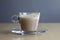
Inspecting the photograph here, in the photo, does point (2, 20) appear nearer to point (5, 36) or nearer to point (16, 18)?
point (16, 18)

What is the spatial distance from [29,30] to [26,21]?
0.20ft

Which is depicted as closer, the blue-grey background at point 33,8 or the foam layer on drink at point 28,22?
the foam layer on drink at point 28,22

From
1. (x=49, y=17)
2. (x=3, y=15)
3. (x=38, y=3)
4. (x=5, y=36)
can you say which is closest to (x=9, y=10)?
(x=3, y=15)

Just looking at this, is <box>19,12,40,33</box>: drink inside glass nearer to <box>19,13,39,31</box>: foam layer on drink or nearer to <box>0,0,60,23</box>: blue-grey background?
<box>19,13,39,31</box>: foam layer on drink

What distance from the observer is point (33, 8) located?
163cm

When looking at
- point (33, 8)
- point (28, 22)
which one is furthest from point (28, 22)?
point (33, 8)

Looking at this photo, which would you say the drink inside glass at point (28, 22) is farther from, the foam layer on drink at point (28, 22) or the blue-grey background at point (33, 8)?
the blue-grey background at point (33, 8)

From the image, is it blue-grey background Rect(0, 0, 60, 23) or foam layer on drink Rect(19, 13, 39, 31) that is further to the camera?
blue-grey background Rect(0, 0, 60, 23)

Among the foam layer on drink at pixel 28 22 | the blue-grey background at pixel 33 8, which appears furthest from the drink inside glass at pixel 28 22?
the blue-grey background at pixel 33 8

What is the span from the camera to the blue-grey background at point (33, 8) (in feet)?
5.33

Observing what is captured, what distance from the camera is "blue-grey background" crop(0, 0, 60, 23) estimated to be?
1.63 m

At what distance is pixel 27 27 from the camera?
1.01m

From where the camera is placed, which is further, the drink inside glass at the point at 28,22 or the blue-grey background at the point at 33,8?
the blue-grey background at the point at 33,8

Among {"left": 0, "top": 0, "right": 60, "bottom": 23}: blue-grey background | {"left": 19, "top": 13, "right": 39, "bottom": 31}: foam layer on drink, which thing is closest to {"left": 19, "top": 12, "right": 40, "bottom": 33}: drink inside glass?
{"left": 19, "top": 13, "right": 39, "bottom": 31}: foam layer on drink
